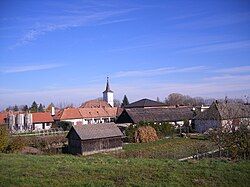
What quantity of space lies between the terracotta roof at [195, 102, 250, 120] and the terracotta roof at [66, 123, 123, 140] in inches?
772

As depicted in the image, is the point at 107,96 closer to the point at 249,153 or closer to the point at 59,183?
the point at 249,153

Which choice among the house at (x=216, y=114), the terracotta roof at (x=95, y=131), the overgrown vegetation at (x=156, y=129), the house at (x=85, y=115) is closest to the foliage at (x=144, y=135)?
the overgrown vegetation at (x=156, y=129)

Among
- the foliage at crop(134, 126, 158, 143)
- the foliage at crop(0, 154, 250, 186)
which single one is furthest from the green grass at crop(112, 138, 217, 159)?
the foliage at crop(0, 154, 250, 186)

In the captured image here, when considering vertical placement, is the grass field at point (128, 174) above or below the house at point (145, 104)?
below

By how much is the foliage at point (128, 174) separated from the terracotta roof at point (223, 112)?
35.0m

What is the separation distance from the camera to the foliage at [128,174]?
13031 millimetres

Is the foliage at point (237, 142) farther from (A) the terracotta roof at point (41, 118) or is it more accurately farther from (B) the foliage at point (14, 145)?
(A) the terracotta roof at point (41, 118)

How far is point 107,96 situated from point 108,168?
88599 mm

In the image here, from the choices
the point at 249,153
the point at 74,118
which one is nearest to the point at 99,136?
the point at 249,153

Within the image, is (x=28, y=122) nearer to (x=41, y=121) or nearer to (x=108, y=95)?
(x=41, y=121)

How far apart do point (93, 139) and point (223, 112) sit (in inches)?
974

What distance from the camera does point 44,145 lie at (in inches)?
1454

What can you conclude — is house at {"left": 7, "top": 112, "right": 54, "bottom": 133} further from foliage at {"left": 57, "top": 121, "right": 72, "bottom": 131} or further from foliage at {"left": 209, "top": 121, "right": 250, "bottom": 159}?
foliage at {"left": 209, "top": 121, "right": 250, "bottom": 159}

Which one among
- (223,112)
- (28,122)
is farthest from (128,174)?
(28,122)
